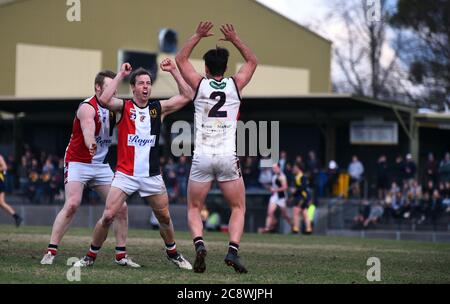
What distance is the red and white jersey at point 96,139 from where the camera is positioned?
11625 mm

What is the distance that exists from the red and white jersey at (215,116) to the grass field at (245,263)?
136 cm

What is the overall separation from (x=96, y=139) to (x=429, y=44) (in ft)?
134

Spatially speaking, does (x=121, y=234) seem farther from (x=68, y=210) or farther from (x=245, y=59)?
(x=245, y=59)

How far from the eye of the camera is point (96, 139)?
38.5 ft

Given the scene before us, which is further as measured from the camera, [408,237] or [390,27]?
[390,27]

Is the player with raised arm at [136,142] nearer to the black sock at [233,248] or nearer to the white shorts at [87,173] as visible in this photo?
the white shorts at [87,173]

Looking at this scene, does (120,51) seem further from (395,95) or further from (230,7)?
(395,95)

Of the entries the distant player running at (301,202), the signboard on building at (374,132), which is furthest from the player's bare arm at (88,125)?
the signboard on building at (374,132)

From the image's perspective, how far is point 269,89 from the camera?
39031 mm

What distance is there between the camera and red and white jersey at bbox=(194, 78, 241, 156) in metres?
10.6

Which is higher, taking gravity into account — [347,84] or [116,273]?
[347,84]

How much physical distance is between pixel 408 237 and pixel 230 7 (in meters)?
7.94
